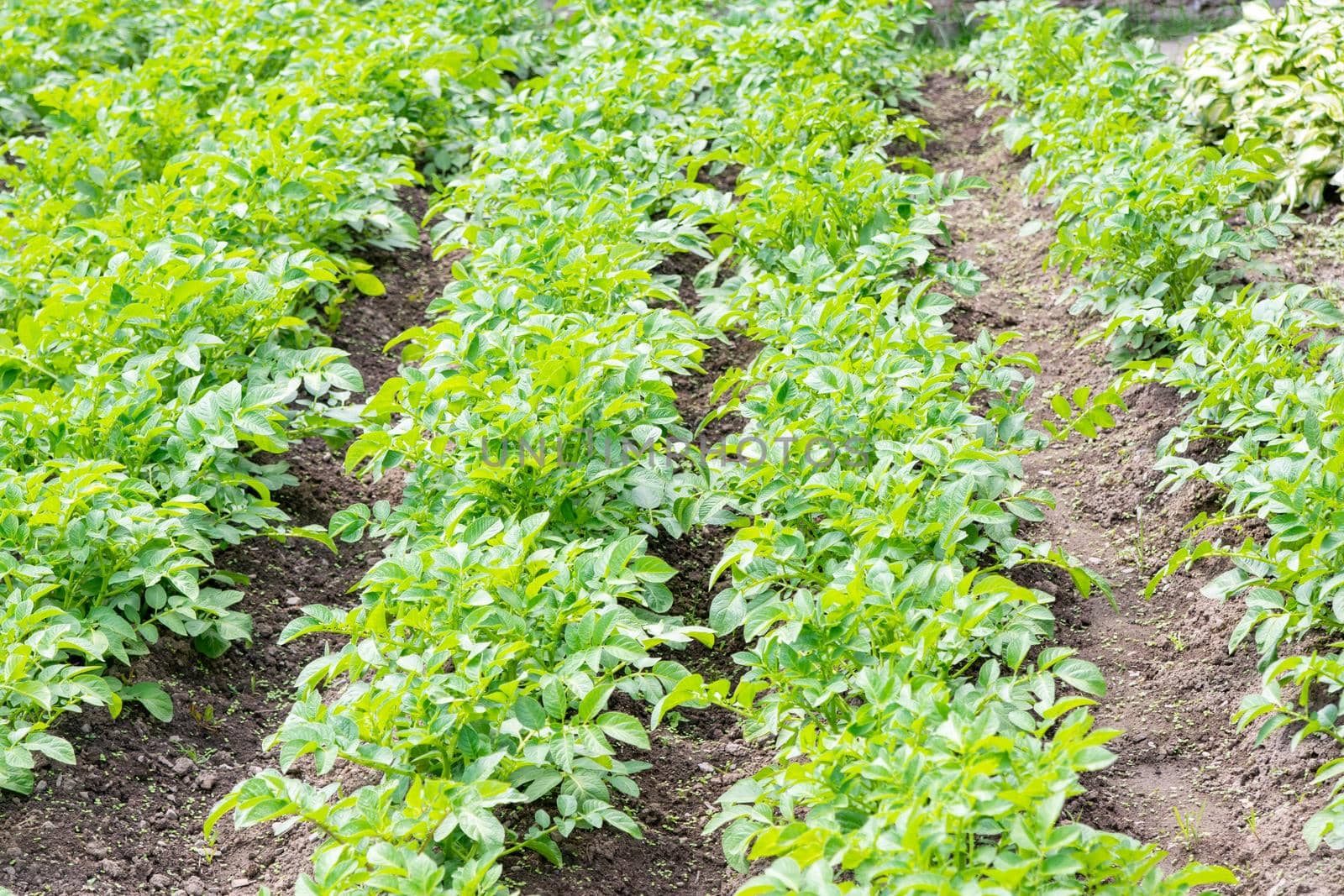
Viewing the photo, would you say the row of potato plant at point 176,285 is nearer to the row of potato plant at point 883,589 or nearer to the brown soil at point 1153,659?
the row of potato plant at point 883,589

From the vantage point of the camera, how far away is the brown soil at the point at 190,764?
272cm

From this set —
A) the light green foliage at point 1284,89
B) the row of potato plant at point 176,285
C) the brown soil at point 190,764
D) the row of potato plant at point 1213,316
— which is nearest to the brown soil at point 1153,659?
the row of potato plant at point 1213,316

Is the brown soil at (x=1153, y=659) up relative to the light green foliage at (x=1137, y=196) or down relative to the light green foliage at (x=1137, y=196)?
down

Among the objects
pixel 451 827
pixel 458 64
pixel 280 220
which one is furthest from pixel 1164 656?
pixel 458 64

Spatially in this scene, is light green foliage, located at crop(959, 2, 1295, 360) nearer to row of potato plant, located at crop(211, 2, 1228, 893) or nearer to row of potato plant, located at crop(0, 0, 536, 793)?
row of potato plant, located at crop(211, 2, 1228, 893)

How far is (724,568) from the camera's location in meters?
2.98

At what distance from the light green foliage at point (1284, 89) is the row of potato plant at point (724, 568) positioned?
1.33 meters

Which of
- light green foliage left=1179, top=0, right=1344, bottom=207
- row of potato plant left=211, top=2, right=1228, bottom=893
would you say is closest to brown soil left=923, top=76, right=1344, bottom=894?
row of potato plant left=211, top=2, right=1228, bottom=893

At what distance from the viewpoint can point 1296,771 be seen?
2648 millimetres

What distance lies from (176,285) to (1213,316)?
8.81 ft

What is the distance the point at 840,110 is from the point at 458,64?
5.73 ft

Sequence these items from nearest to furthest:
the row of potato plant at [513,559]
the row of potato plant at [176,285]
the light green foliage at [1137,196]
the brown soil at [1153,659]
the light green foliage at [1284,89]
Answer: the row of potato plant at [513,559], the brown soil at [1153,659], the row of potato plant at [176,285], the light green foliage at [1137,196], the light green foliage at [1284,89]

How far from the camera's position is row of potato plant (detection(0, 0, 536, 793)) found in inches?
118

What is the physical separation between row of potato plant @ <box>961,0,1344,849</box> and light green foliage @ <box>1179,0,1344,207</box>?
0.11 metres
